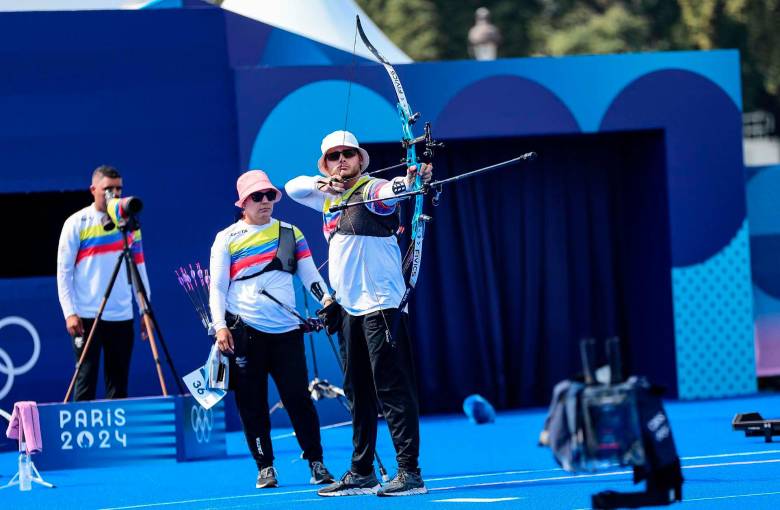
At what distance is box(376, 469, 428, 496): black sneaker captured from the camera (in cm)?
651

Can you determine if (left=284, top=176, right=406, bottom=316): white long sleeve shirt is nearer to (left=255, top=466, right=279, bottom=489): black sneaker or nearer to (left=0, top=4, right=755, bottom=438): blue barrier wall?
(left=255, top=466, right=279, bottom=489): black sneaker

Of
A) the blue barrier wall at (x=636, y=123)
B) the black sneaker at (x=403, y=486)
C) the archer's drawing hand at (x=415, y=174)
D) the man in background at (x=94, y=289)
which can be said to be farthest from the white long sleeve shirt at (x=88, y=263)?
the archer's drawing hand at (x=415, y=174)

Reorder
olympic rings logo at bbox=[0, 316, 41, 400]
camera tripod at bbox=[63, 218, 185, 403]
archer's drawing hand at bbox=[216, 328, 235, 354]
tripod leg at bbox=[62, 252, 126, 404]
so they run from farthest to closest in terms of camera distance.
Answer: olympic rings logo at bbox=[0, 316, 41, 400] → tripod leg at bbox=[62, 252, 126, 404] → camera tripod at bbox=[63, 218, 185, 403] → archer's drawing hand at bbox=[216, 328, 235, 354]

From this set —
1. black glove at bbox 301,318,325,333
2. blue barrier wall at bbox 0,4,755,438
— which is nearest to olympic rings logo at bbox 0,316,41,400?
blue barrier wall at bbox 0,4,755,438

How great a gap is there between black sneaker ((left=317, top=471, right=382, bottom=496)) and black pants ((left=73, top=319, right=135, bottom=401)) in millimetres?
2426

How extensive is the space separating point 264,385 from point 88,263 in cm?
202

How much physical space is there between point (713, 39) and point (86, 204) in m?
16.5

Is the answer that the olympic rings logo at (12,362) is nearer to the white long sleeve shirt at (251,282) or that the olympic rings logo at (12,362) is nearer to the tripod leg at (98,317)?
the tripod leg at (98,317)

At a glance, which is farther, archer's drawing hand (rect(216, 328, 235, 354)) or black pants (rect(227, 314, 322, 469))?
black pants (rect(227, 314, 322, 469))

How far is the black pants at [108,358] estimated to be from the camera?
8.61 meters

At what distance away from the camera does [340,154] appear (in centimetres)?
669

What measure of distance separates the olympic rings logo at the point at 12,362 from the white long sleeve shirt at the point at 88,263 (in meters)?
1.43

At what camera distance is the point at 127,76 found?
1008cm

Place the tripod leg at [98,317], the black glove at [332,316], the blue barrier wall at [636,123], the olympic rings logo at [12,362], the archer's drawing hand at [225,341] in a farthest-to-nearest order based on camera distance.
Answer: the blue barrier wall at [636,123], the olympic rings logo at [12,362], the tripod leg at [98,317], the archer's drawing hand at [225,341], the black glove at [332,316]
